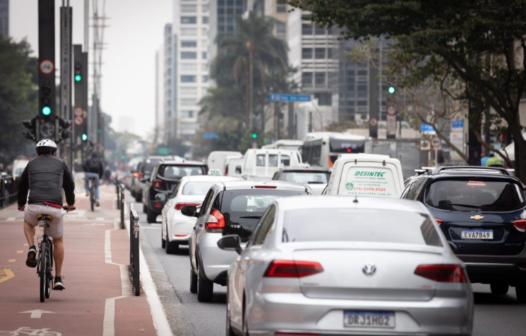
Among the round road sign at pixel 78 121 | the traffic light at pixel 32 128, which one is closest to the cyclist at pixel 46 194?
the traffic light at pixel 32 128

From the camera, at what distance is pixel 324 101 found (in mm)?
136500

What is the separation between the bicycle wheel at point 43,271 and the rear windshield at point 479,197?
494cm

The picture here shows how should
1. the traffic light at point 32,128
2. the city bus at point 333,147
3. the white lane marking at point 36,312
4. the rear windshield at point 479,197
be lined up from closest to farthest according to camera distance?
the white lane marking at point 36,312 < the rear windshield at point 479,197 < the traffic light at point 32,128 < the city bus at point 333,147

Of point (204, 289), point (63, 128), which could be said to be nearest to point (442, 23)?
point (63, 128)

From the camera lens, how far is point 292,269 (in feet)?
26.5

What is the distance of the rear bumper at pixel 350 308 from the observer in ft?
26.0

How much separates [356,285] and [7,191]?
34077mm

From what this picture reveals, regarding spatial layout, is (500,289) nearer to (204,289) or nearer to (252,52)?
(204,289)

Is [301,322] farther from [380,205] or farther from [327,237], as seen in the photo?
[380,205]

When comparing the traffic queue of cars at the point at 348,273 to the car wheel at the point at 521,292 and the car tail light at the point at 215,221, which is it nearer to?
the car tail light at the point at 215,221

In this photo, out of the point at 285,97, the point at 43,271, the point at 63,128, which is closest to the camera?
the point at 43,271

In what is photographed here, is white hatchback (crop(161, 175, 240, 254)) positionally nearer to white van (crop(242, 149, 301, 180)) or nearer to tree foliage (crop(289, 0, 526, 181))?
tree foliage (crop(289, 0, 526, 181))

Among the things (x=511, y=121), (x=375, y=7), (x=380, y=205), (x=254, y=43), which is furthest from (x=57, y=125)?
(x=254, y=43)

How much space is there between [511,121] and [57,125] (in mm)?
12632
